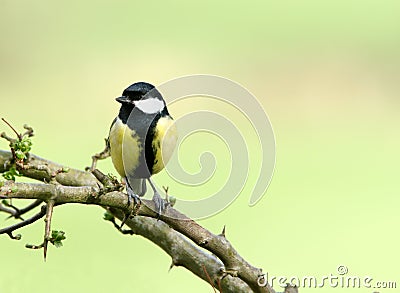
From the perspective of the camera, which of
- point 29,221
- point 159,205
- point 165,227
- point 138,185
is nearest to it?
point 29,221

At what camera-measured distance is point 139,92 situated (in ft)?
6.91

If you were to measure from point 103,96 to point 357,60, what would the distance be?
8.44 feet

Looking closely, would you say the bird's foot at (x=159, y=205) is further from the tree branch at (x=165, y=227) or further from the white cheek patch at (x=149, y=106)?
the white cheek patch at (x=149, y=106)

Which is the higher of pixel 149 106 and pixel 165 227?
pixel 149 106

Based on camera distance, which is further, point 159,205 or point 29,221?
point 159,205

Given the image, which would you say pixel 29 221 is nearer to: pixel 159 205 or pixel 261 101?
pixel 159 205

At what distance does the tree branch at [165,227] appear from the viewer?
4.59 feet

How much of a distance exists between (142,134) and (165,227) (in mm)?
331

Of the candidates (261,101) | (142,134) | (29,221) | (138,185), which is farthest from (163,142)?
(261,101)

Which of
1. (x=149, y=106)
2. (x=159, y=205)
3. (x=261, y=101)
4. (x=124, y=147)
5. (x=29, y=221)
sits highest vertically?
(x=261, y=101)

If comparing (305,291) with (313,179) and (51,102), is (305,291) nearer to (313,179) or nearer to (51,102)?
(313,179)

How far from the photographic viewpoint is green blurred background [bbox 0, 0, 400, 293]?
378 cm

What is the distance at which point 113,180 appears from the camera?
147 cm

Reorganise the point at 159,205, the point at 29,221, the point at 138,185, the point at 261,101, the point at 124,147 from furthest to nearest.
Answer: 1. the point at 261,101
2. the point at 138,185
3. the point at 124,147
4. the point at 159,205
5. the point at 29,221
